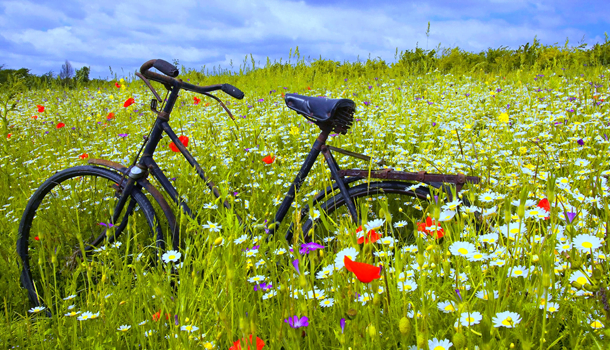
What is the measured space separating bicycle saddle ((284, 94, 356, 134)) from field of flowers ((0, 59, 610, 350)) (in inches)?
17.9

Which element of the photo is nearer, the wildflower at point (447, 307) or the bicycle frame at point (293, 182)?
the wildflower at point (447, 307)

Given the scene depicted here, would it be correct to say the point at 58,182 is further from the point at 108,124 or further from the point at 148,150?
the point at 108,124

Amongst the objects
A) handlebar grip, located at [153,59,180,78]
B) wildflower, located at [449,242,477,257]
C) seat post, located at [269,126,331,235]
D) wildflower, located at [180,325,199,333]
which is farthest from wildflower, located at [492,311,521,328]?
handlebar grip, located at [153,59,180,78]

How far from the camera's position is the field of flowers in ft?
3.58

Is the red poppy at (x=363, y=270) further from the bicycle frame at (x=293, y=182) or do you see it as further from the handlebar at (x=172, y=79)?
the handlebar at (x=172, y=79)

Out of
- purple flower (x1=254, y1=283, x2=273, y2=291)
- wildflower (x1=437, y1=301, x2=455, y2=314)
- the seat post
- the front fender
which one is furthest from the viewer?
the front fender

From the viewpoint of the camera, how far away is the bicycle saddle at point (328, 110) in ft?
6.59

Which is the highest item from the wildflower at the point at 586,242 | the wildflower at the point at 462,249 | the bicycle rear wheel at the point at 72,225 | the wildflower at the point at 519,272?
the wildflower at the point at 586,242

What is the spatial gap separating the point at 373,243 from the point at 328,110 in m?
0.79

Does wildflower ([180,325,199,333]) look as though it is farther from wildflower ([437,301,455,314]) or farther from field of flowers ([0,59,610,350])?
wildflower ([437,301,455,314])

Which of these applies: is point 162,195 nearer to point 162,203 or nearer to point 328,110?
point 162,203

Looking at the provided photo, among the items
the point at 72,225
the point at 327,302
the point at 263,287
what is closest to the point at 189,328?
the point at 263,287

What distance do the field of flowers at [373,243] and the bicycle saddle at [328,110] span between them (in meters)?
0.45

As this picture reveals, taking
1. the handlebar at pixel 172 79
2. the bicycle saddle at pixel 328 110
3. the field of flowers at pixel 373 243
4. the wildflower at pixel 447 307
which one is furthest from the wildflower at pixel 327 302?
the handlebar at pixel 172 79
